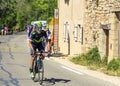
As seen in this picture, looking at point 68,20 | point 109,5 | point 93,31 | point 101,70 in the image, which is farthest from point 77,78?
point 68,20

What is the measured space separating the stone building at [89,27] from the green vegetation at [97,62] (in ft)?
1.26

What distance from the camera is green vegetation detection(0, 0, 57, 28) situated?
75.9 metres

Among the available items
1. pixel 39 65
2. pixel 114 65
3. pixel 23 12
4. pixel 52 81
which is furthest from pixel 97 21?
pixel 23 12

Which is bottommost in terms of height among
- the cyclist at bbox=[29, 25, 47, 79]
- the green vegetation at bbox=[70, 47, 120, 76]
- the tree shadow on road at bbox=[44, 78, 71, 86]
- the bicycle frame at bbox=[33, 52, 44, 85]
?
the green vegetation at bbox=[70, 47, 120, 76]

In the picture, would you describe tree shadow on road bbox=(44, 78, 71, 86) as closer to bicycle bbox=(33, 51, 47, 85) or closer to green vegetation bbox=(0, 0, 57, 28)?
bicycle bbox=(33, 51, 47, 85)

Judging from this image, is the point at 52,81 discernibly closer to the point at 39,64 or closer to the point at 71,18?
the point at 39,64

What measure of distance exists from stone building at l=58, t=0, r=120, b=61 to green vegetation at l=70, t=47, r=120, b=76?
1.26 ft

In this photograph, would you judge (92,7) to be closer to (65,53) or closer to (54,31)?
(65,53)

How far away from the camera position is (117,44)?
1953cm

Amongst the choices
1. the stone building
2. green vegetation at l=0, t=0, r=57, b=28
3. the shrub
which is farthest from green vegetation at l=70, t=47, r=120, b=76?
green vegetation at l=0, t=0, r=57, b=28

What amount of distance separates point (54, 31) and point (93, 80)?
18503 mm

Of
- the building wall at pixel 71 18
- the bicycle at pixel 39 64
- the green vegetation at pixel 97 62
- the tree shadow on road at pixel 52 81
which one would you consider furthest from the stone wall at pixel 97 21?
the bicycle at pixel 39 64

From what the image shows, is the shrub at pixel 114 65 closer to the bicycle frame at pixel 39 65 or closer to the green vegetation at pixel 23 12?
the bicycle frame at pixel 39 65

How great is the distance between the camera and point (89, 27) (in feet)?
78.8
